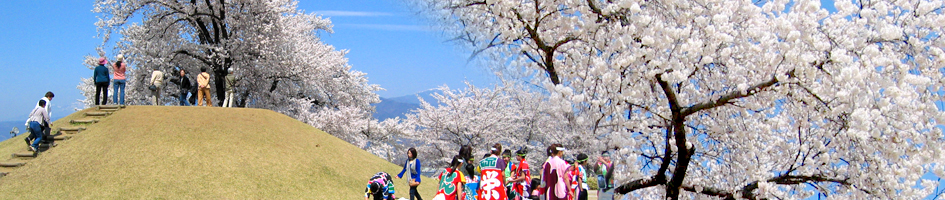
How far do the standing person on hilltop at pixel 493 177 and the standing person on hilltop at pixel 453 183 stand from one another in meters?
0.35

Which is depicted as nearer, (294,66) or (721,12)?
(721,12)

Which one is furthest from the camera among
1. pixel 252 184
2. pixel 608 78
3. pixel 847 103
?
pixel 252 184

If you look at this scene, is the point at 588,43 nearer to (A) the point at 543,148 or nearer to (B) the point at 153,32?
(A) the point at 543,148

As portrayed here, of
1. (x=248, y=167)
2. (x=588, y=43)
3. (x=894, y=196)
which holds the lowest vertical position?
(x=894, y=196)

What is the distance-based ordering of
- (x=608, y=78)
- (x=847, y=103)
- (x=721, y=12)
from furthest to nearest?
(x=721, y=12) → (x=608, y=78) → (x=847, y=103)

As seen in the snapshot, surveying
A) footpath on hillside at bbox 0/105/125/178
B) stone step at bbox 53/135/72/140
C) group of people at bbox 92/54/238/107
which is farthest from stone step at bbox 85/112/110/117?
stone step at bbox 53/135/72/140

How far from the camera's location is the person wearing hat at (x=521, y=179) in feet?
32.1

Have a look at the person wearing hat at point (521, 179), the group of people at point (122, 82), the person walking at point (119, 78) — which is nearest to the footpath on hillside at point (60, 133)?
the person walking at point (119, 78)

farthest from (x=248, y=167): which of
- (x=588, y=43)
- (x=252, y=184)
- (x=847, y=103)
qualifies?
(x=847, y=103)

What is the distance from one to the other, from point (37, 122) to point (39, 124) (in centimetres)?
7

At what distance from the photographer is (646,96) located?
7.23 m

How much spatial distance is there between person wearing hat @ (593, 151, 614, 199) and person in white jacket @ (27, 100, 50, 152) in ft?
45.8

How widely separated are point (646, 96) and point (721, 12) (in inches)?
52.5

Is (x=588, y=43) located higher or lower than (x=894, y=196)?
higher
